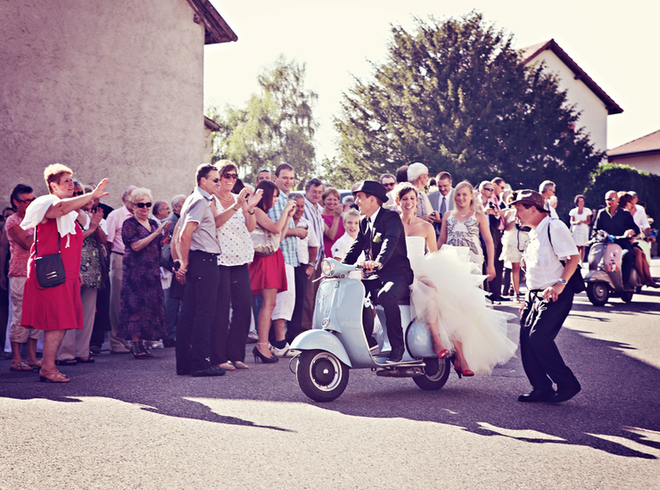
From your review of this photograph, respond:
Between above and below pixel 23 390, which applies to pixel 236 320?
above

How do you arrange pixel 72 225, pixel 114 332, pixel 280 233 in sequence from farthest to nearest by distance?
pixel 114 332
pixel 280 233
pixel 72 225

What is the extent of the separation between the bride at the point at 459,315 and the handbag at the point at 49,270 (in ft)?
11.4

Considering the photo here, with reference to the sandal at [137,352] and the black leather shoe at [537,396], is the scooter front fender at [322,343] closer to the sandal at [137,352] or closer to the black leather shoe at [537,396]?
the black leather shoe at [537,396]

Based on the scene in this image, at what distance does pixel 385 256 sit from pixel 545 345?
158cm

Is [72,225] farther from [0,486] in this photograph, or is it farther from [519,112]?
[519,112]

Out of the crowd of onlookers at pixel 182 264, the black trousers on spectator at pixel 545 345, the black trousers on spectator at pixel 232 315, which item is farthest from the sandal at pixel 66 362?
the black trousers on spectator at pixel 545 345

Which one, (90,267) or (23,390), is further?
(90,267)

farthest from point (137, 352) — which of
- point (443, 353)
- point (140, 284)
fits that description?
point (443, 353)

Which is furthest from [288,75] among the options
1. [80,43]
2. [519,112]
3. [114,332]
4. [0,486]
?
[0,486]

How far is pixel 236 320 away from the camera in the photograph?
8.42m

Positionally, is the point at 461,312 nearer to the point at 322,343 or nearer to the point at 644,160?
the point at 322,343

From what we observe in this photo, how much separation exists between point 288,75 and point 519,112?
2701cm

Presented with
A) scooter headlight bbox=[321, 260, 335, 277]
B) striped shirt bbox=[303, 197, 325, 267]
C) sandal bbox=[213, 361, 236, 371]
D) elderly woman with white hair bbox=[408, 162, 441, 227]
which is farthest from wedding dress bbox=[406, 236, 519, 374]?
striped shirt bbox=[303, 197, 325, 267]

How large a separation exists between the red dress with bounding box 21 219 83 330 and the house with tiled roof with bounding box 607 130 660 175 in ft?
169
